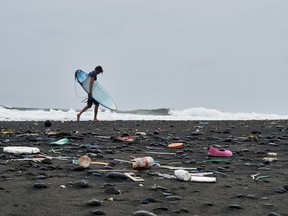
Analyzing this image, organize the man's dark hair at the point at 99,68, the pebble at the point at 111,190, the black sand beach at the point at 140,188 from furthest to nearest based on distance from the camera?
the man's dark hair at the point at 99,68
the pebble at the point at 111,190
the black sand beach at the point at 140,188

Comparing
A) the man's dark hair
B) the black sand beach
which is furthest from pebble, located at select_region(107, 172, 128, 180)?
the man's dark hair

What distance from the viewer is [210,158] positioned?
238 inches

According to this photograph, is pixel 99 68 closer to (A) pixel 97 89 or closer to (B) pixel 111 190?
(A) pixel 97 89

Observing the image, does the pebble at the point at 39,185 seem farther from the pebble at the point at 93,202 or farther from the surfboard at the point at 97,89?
the surfboard at the point at 97,89

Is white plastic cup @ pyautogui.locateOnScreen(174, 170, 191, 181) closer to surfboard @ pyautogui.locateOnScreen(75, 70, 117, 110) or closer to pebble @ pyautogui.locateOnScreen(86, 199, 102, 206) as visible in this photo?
pebble @ pyautogui.locateOnScreen(86, 199, 102, 206)

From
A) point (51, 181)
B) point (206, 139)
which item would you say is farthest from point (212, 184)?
point (206, 139)

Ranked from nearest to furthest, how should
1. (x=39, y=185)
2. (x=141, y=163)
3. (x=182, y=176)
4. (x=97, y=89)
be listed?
(x=39, y=185)
(x=182, y=176)
(x=141, y=163)
(x=97, y=89)

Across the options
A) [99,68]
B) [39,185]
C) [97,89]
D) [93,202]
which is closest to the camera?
[93,202]

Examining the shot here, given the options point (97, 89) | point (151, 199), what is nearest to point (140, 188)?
point (151, 199)

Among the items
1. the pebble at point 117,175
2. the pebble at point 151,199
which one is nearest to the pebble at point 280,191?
the pebble at point 151,199

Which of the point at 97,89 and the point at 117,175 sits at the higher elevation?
the point at 97,89

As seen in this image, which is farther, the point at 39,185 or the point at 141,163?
the point at 141,163

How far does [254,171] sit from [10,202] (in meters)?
2.83

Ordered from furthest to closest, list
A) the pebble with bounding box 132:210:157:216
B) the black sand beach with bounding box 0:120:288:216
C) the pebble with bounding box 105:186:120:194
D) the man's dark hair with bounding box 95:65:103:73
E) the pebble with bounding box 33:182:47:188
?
the man's dark hair with bounding box 95:65:103:73, the pebble with bounding box 33:182:47:188, the pebble with bounding box 105:186:120:194, the black sand beach with bounding box 0:120:288:216, the pebble with bounding box 132:210:157:216
